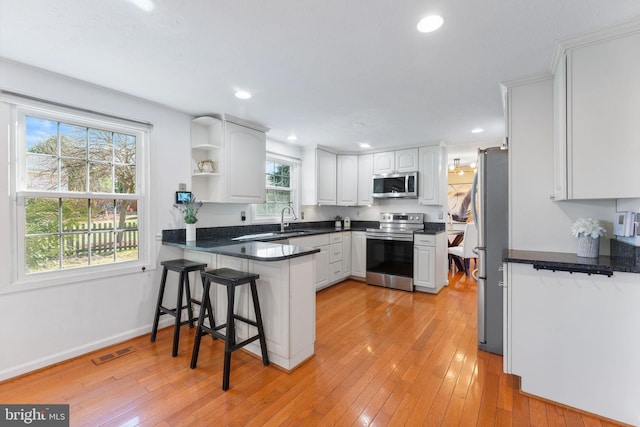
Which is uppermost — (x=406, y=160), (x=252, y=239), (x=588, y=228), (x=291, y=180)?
(x=406, y=160)

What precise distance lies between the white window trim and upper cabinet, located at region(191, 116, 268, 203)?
0.53 metres

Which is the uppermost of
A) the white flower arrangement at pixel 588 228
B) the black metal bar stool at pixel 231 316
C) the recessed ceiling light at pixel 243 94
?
the recessed ceiling light at pixel 243 94

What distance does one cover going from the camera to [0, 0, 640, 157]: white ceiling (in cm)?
151

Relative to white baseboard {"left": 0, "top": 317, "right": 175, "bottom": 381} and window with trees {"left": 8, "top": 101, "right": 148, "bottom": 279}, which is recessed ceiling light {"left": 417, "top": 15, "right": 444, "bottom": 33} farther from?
white baseboard {"left": 0, "top": 317, "right": 175, "bottom": 381}

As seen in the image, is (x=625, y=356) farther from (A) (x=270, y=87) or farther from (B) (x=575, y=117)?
(A) (x=270, y=87)

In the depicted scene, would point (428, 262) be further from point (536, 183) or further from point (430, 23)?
point (430, 23)

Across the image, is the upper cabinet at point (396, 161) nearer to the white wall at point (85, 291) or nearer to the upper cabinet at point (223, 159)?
the upper cabinet at point (223, 159)

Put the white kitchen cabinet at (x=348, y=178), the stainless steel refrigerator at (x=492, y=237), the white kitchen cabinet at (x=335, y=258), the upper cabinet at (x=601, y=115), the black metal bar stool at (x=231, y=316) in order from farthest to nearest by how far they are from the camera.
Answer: the white kitchen cabinet at (x=348, y=178), the white kitchen cabinet at (x=335, y=258), the stainless steel refrigerator at (x=492, y=237), the black metal bar stool at (x=231, y=316), the upper cabinet at (x=601, y=115)

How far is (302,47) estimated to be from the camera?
1.85 metres

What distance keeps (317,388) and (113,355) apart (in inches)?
70.2

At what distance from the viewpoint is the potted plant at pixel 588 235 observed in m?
1.89

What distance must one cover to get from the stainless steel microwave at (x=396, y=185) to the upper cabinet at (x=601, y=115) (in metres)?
2.61

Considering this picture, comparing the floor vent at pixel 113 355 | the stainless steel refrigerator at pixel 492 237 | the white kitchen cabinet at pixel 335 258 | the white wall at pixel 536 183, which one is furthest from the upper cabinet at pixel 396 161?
the floor vent at pixel 113 355

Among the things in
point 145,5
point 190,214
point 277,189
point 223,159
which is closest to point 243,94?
point 223,159
